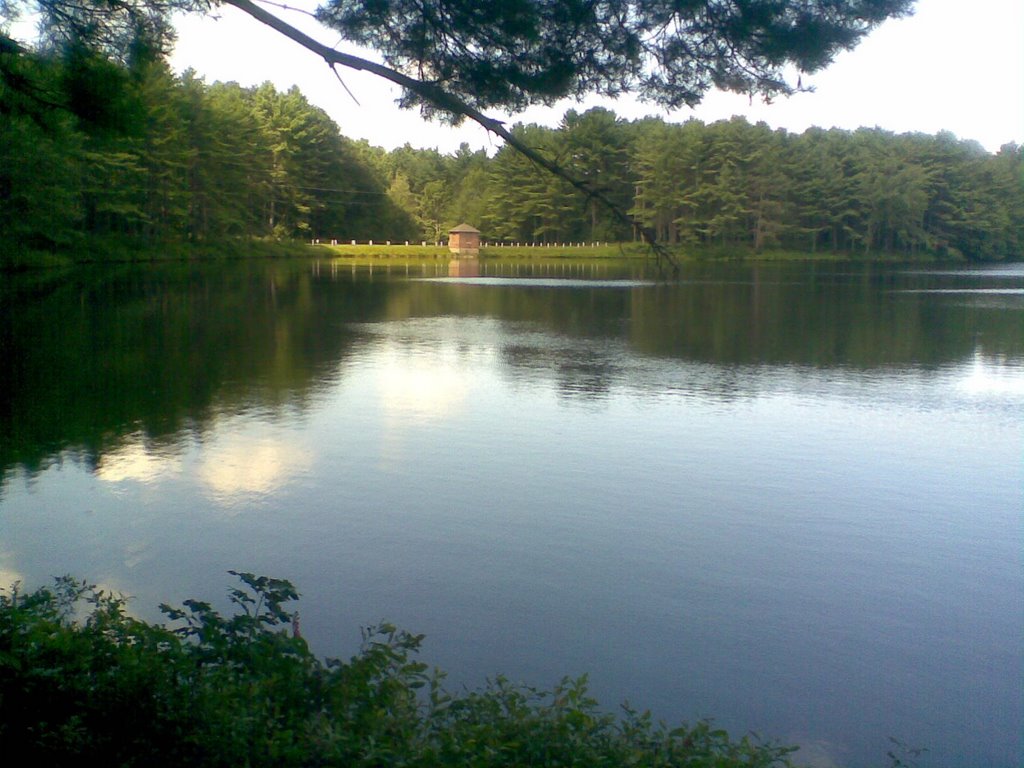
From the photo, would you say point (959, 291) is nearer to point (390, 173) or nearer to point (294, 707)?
point (294, 707)

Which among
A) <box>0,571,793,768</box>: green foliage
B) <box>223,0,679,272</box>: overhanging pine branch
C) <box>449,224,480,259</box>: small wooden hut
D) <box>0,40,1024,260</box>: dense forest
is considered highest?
<box>0,40,1024,260</box>: dense forest

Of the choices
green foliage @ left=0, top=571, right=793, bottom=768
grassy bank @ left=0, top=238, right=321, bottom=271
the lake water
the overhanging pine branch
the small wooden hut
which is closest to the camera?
green foliage @ left=0, top=571, right=793, bottom=768

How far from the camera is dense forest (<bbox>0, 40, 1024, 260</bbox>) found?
141 feet

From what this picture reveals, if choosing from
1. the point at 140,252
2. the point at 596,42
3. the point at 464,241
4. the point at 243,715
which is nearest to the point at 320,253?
the point at 464,241

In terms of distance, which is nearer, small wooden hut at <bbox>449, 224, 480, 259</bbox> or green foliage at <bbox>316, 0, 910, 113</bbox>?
green foliage at <bbox>316, 0, 910, 113</bbox>

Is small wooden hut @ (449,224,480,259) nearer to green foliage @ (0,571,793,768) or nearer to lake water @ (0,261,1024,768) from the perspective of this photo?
lake water @ (0,261,1024,768)

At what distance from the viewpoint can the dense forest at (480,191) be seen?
4312 centimetres

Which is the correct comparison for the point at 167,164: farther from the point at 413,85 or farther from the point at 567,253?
the point at 413,85

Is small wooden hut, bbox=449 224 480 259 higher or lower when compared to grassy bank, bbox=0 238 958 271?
higher

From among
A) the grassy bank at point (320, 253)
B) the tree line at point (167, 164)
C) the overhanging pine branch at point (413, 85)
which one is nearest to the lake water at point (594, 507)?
the overhanging pine branch at point (413, 85)

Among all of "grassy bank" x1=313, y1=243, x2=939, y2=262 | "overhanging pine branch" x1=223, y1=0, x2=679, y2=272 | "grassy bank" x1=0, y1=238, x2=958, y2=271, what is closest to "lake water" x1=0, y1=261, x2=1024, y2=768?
"overhanging pine branch" x1=223, y1=0, x2=679, y2=272

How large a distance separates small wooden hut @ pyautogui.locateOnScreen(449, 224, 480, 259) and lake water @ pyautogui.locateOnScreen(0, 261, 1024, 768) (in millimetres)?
50175

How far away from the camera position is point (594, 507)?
8.12m

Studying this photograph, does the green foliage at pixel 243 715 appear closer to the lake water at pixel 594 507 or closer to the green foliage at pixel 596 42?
the lake water at pixel 594 507
